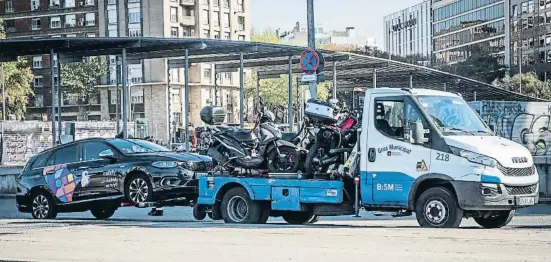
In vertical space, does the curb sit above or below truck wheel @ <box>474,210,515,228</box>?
below

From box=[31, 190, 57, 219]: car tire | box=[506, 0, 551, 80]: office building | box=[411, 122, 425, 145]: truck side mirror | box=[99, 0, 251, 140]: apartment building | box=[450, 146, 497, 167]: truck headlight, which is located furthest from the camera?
box=[506, 0, 551, 80]: office building

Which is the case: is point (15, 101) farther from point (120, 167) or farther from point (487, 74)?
point (120, 167)

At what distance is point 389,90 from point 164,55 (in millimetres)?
22370

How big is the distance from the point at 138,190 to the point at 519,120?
80.0 ft

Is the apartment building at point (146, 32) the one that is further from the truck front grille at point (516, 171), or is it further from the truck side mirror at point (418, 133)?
the truck front grille at point (516, 171)

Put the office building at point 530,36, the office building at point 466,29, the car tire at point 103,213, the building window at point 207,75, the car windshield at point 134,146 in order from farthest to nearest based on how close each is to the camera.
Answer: the office building at point 466,29
the office building at point 530,36
the building window at point 207,75
the car tire at point 103,213
the car windshield at point 134,146

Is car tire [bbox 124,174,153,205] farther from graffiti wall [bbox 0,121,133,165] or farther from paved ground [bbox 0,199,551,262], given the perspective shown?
graffiti wall [bbox 0,121,133,165]

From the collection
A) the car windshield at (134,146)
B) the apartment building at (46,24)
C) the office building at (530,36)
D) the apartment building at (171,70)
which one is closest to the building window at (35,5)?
the apartment building at (46,24)

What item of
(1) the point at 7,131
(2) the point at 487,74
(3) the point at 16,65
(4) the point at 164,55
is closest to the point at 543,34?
(2) the point at 487,74

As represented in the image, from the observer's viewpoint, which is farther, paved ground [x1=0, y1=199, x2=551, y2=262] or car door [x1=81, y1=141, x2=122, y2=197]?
car door [x1=81, y1=141, x2=122, y2=197]

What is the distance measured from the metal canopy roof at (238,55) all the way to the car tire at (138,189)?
11.7 meters

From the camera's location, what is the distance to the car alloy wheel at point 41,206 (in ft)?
68.1

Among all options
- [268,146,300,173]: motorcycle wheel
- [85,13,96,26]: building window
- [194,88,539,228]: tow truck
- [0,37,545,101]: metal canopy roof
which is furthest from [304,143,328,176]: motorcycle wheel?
[85,13,96,26]: building window

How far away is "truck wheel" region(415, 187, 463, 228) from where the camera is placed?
15.2 m
